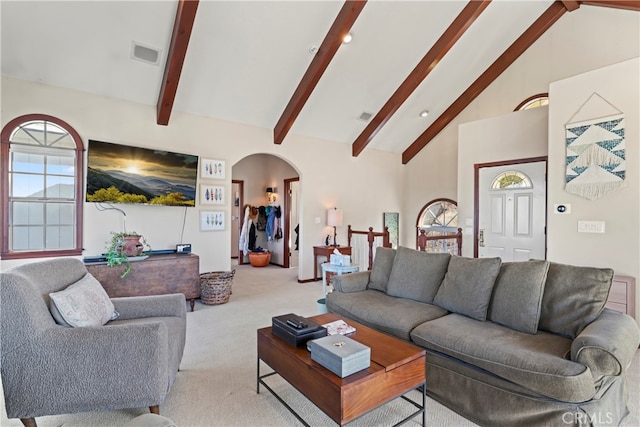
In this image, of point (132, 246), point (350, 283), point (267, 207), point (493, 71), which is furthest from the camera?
point (267, 207)

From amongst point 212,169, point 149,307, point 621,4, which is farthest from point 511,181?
point 149,307

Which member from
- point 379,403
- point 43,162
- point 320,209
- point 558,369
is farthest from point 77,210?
point 558,369

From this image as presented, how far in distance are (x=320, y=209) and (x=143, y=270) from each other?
3.31 metres

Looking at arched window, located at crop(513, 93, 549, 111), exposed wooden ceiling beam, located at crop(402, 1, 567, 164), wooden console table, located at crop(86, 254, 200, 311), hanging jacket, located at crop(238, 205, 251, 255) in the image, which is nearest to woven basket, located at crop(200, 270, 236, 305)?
wooden console table, located at crop(86, 254, 200, 311)

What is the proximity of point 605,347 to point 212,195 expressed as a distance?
4673 mm

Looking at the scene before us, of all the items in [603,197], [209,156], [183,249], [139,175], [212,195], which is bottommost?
[183,249]

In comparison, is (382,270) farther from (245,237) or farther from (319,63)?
(245,237)

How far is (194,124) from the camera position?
4832mm

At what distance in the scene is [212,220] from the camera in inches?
197

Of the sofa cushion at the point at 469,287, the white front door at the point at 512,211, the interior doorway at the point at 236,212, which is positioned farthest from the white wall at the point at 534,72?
the interior doorway at the point at 236,212

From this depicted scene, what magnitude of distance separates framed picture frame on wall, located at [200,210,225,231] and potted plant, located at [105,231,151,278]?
96 cm

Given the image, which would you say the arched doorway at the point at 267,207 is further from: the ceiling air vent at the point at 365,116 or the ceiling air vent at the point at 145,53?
the ceiling air vent at the point at 145,53

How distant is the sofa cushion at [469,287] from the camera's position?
244 cm

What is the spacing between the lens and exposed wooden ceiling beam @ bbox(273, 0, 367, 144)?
371cm
